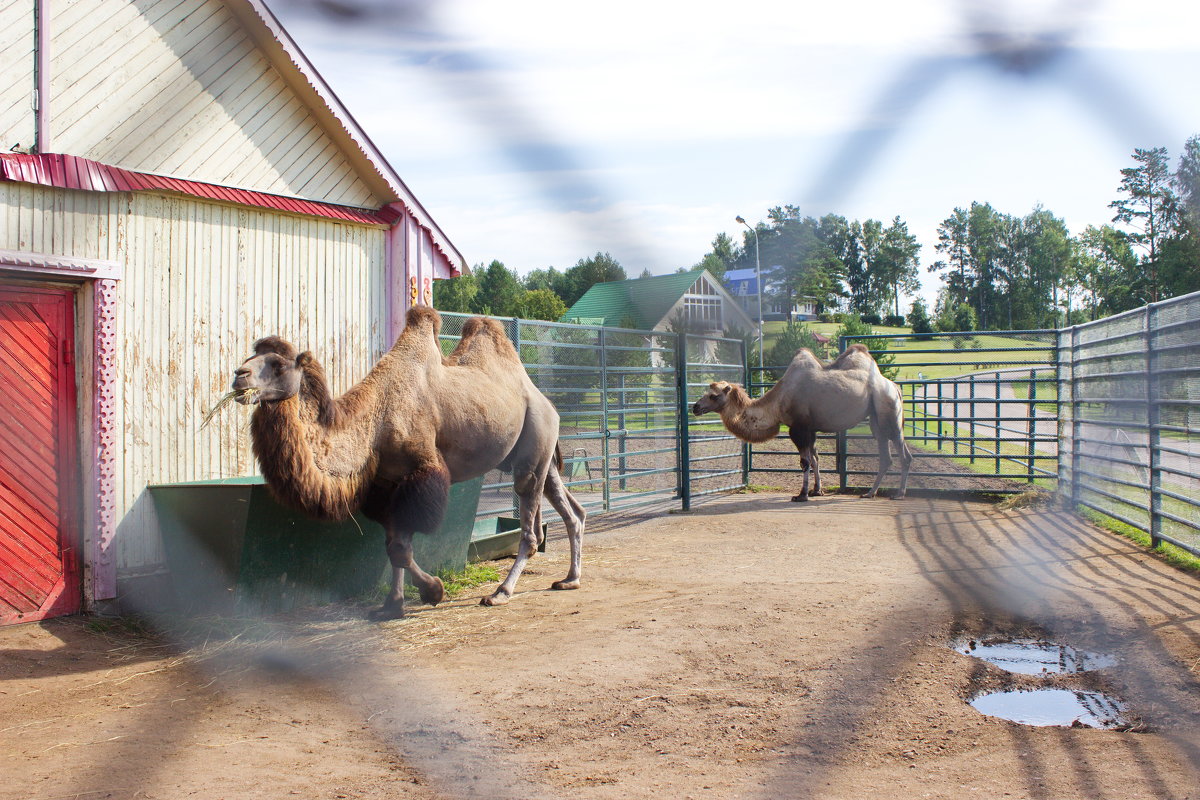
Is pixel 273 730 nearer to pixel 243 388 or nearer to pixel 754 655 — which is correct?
pixel 243 388

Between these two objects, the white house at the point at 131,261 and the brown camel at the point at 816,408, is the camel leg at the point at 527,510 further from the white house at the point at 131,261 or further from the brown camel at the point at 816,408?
the brown camel at the point at 816,408

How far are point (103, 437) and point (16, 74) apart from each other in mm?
2199

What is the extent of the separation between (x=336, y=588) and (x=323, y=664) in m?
1.39

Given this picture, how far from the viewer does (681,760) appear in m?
→ 3.50

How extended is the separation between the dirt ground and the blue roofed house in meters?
2.65

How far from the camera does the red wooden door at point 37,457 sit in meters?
5.51

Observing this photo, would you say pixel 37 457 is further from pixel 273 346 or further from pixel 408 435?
pixel 408 435

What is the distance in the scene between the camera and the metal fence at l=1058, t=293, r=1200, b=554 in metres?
7.56

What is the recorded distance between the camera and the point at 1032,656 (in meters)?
4.96

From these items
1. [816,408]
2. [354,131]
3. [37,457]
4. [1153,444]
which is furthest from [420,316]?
[816,408]

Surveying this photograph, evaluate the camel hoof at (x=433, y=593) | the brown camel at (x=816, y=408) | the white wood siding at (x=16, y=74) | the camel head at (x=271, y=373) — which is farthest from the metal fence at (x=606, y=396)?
the white wood siding at (x=16, y=74)

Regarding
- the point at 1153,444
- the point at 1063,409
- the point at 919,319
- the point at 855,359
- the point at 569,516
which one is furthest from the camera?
the point at 855,359

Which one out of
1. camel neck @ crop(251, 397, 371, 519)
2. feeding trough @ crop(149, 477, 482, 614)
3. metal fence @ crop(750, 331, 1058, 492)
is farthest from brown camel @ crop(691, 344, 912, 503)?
camel neck @ crop(251, 397, 371, 519)

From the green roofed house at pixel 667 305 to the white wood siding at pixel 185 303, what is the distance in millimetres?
5701
